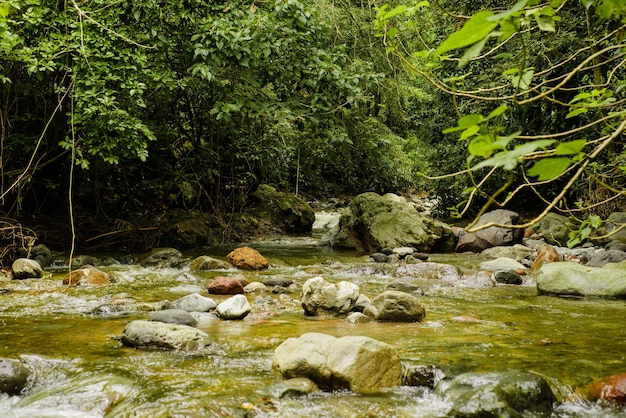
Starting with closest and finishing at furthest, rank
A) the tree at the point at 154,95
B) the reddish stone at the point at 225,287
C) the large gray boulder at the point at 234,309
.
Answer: the large gray boulder at the point at 234,309
the reddish stone at the point at 225,287
the tree at the point at 154,95

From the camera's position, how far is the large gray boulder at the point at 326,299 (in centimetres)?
503

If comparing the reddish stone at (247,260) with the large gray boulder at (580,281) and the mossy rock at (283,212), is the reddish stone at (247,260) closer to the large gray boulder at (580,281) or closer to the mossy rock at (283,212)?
the large gray boulder at (580,281)

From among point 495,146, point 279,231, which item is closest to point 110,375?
point 495,146

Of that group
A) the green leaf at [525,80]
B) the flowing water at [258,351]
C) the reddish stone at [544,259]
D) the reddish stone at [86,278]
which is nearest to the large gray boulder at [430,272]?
the flowing water at [258,351]

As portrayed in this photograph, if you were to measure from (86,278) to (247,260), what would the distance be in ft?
7.47

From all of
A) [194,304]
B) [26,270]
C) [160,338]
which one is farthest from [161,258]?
[160,338]

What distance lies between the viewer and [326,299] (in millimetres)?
5035

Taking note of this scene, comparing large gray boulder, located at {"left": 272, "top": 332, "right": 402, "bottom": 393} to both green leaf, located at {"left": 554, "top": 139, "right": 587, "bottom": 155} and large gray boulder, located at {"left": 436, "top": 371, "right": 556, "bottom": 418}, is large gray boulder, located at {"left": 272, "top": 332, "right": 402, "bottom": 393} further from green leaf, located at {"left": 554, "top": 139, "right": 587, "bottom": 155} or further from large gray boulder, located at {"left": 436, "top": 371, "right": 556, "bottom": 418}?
green leaf, located at {"left": 554, "top": 139, "right": 587, "bottom": 155}

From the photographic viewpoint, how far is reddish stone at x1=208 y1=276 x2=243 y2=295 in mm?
6168

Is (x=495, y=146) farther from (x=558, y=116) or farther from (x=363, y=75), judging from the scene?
(x=558, y=116)

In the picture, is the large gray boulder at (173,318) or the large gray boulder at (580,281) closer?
the large gray boulder at (173,318)

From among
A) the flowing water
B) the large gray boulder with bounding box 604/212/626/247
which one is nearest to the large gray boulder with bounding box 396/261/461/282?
the flowing water

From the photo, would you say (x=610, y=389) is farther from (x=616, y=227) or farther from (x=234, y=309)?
(x=616, y=227)

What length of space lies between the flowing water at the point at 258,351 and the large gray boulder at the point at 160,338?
0.30 feet
